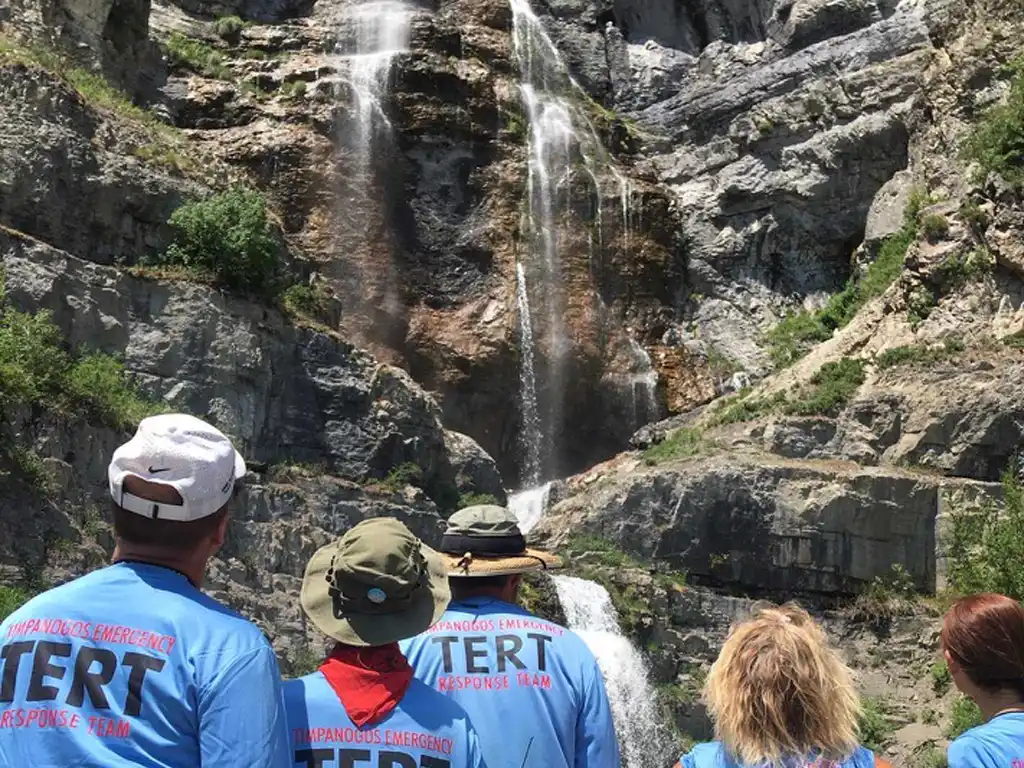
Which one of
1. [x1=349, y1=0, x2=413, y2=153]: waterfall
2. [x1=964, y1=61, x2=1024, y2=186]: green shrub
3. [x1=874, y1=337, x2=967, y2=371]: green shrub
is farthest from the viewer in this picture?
[x1=349, y1=0, x2=413, y2=153]: waterfall

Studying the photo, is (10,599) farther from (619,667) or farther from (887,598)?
(887,598)

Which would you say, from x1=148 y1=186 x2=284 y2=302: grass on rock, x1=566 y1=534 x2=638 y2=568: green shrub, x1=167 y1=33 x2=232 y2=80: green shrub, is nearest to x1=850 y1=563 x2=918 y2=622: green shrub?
x1=566 y1=534 x2=638 y2=568: green shrub

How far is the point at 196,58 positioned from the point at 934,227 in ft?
56.1

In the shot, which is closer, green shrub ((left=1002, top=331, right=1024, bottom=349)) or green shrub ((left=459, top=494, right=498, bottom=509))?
green shrub ((left=459, top=494, right=498, bottom=509))

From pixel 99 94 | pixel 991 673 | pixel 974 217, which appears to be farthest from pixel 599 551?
pixel 991 673

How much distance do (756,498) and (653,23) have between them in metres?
18.2

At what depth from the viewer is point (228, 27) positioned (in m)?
29.4

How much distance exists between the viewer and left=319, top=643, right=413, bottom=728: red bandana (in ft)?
11.0

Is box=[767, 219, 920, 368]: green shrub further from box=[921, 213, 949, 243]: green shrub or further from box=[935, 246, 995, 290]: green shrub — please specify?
box=[935, 246, 995, 290]: green shrub

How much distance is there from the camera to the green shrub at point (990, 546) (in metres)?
16.6

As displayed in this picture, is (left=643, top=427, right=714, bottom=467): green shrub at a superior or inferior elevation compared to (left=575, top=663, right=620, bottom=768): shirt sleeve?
superior

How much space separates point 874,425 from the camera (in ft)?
68.7

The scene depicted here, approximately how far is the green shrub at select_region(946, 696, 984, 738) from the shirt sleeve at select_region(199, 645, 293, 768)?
49.2 ft

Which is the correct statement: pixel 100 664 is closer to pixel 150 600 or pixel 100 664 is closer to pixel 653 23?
pixel 150 600
